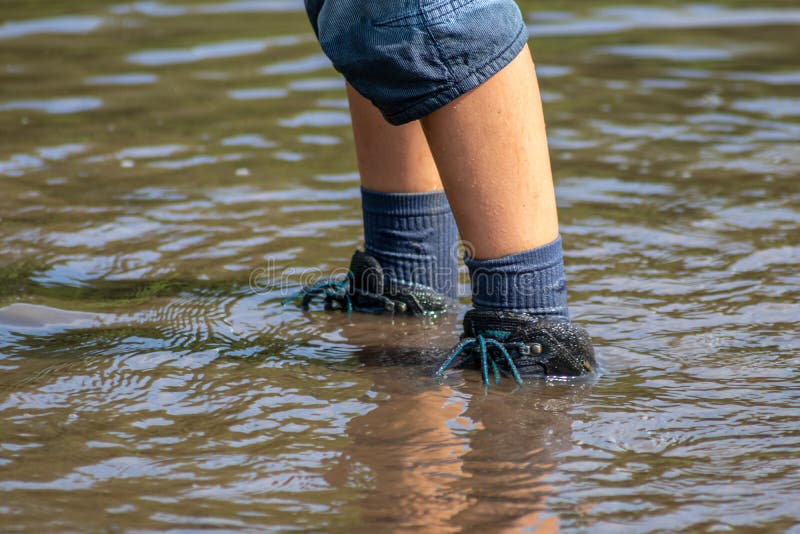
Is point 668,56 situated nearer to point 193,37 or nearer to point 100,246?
point 193,37

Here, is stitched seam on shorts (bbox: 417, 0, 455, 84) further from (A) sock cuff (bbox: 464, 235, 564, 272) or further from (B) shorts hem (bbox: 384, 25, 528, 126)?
(A) sock cuff (bbox: 464, 235, 564, 272)

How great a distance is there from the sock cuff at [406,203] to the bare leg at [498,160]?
0.42 metres

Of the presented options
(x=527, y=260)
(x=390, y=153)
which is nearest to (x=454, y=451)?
A: (x=527, y=260)

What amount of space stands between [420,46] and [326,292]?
0.88 metres

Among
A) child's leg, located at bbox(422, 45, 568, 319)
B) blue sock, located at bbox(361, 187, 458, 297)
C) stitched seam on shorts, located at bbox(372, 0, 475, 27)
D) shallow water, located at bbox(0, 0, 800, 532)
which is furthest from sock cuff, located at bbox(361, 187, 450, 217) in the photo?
stitched seam on shorts, located at bbox(372, 0, 475, 27)

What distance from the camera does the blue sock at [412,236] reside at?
2553mm

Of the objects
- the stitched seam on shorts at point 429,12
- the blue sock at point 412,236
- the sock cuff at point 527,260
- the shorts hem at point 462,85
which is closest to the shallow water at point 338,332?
the blue sock at point 412,236

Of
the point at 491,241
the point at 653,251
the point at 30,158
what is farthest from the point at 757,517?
the point at 30,158

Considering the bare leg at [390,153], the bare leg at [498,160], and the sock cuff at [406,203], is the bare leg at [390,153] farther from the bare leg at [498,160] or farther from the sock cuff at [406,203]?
the bare leg at [498,160]

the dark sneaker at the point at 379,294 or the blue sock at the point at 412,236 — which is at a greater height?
the blue sock at the point at 412,236

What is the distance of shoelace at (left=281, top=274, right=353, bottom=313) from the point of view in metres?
2.66

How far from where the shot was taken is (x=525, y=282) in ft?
7.13

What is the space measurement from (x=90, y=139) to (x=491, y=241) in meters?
2.54

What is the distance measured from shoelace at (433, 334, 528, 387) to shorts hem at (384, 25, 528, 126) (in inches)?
20.0
